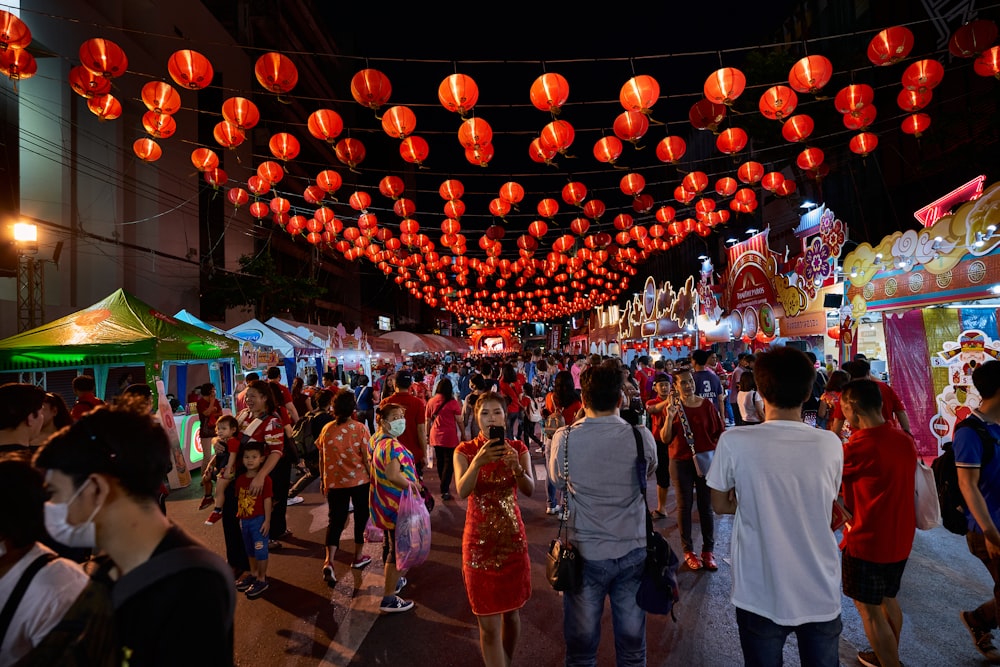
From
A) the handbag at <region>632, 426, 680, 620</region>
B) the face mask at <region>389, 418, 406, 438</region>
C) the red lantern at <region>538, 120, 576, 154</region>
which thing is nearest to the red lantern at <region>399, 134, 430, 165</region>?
the red lantern at <region>538, 120, 576, 154</region>

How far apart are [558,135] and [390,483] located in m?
6.53

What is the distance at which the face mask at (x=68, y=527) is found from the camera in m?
1.37

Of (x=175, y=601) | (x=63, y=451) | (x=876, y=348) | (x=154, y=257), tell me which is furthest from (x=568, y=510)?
(x=154, y=257)

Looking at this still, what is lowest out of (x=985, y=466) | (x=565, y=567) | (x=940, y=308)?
(x=565, y=567)

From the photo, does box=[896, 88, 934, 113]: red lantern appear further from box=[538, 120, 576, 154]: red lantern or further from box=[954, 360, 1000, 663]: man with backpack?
box=[954, 360, 1000, 663]: man with backpack

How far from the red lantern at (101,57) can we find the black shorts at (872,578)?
884cm

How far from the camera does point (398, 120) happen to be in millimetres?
8195

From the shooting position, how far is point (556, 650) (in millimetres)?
3467

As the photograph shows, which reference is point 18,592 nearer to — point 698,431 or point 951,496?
point 951,496

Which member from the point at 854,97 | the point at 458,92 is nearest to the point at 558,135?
the point at 458,92

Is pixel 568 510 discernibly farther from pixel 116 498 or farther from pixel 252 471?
pixel 252 471

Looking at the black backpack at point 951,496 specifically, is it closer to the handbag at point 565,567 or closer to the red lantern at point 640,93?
the handbag at point 565,567

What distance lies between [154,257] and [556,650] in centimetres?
1880

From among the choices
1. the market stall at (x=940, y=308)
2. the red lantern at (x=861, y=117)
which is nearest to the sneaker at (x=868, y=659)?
the market stall at (x=940, y=308)
